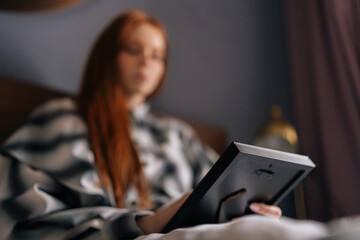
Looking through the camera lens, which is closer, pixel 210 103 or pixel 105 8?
pixel 105 8

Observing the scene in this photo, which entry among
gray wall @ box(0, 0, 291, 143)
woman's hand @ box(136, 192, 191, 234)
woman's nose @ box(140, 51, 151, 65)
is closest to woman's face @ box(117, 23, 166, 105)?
woman's nose @ box(140, 51, 151, 65)

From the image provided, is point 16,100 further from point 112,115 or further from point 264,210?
point 264,210

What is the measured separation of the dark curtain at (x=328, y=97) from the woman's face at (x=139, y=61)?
44cm

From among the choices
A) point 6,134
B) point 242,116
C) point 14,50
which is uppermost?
point 14,50

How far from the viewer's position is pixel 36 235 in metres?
0.81

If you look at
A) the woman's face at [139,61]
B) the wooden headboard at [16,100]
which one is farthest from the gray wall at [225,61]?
the wooden headboard at [16,100]

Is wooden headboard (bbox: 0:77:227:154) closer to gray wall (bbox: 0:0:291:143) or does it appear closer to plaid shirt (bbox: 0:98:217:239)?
plaid shirt (bbox: 0:98:217:239)

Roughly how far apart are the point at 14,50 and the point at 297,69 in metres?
0.95

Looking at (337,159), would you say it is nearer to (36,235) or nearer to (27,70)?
(36,235)

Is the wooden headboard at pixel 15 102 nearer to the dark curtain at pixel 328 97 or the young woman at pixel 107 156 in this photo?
the young woman at pixel 107 156

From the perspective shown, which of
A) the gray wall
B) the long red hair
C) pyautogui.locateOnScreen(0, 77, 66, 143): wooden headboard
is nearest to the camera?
the long red hair

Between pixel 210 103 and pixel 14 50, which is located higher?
pixel 14 50

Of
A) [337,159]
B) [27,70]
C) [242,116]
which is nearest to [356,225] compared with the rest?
[337,159]

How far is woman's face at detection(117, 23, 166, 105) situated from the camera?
127cm
